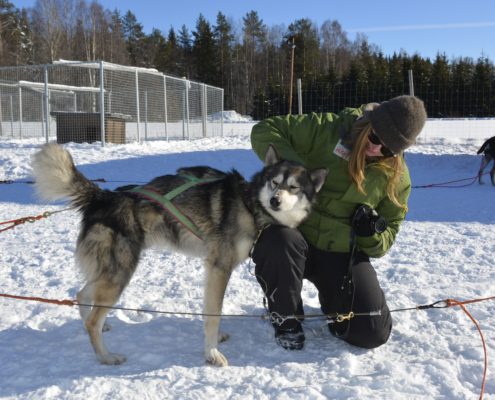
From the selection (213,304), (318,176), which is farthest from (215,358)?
(318,176)

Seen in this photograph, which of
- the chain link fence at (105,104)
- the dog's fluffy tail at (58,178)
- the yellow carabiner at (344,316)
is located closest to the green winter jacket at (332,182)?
the yellow carabiner at (344,316)

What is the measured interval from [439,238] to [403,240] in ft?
1.15

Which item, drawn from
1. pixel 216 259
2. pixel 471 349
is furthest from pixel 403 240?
pixel 216 259

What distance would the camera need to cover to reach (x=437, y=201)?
5.98m

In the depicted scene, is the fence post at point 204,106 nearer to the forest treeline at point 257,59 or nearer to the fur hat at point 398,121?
the forest treeline at point 257,59

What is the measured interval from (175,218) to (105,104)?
31.7 ft

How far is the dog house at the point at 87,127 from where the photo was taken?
1023 centimetres

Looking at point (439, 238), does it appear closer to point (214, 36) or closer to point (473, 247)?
point (473, 247)

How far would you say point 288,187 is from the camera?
2322 millimetres

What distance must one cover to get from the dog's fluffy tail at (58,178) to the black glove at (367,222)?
1.35 metres

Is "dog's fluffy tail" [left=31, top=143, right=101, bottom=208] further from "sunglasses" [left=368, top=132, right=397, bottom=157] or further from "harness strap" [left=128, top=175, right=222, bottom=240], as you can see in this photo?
"sunglasses" [left=368, top=132, right=397, bottom=157]

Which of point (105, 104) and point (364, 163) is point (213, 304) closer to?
point (364, 163)

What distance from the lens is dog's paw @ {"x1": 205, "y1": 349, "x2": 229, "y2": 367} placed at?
2090 mm

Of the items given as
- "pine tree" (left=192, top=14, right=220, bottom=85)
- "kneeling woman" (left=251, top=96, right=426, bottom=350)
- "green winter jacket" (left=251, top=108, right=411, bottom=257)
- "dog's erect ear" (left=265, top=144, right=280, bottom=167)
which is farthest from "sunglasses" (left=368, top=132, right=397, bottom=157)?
"pine tree" (left=192, top=14, right=220, bottom=85)
